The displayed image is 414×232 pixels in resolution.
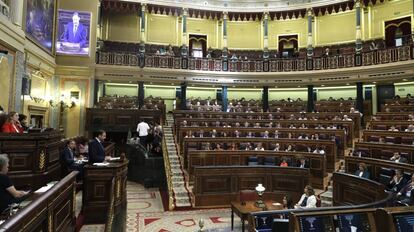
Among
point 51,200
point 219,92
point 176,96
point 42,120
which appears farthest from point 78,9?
point 51,200

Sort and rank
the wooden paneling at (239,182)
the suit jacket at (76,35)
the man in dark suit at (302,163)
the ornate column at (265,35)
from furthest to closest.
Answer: the ornate column at (265,35) < the suit jacket at (76,35) < the man in dark suit at (302,163) < the wooden paneling at (239,182)

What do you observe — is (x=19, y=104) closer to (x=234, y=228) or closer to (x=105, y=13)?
(x=234, y=228)

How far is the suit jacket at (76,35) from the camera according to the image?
13102mm

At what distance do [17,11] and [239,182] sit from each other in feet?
23.3

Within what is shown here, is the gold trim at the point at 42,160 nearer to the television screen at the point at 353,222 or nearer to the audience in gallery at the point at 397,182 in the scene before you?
the television screen at the point at 353,222

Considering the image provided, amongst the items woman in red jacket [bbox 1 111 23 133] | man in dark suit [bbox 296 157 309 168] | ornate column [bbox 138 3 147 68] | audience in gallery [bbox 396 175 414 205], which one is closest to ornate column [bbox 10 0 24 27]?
woman in red jacket [bbox 1 111 23 133]

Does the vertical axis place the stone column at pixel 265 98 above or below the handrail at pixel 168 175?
above

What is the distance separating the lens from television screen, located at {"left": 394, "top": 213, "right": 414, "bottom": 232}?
7.98 feet

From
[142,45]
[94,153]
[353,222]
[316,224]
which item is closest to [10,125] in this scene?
[94,153]

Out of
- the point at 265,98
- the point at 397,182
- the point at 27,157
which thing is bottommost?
the point at 397,182

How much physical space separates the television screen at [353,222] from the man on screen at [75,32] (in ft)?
43.4

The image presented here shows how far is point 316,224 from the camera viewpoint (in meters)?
2.63

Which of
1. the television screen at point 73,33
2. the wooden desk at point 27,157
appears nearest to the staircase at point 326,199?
the wooden desk at point 27,157

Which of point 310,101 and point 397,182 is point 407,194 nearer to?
point 397,182
